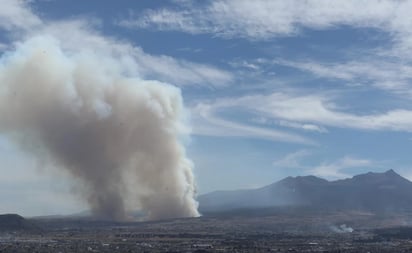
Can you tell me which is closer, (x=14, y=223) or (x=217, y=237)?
(x=217, y=237)

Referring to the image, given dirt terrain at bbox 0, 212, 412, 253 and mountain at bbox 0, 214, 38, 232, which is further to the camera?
mountain at bbox 0, 214, 38, 232

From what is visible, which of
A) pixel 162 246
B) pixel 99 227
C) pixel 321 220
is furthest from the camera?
pixel 321 220

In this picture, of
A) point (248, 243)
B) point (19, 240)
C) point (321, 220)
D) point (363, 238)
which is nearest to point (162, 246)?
point (248, 243)

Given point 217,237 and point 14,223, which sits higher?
point 14,223

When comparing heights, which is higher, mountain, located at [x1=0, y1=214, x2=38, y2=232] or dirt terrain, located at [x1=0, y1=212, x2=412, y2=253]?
mountain, located at [x1=0, y1=214, x2=38, y2=232]

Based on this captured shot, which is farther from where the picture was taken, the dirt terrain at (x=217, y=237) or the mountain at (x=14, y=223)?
the mountain at (x=14, y=223)

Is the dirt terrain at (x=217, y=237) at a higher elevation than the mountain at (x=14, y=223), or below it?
below

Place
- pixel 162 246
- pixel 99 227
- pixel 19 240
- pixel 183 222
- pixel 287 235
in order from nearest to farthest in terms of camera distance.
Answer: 1. pixel 162 246
2. pixel 19 240
3. pixel 287 235
4. pixel 99 227
5. pixel 183 222

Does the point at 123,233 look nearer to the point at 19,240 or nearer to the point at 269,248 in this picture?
the point at 19,240
